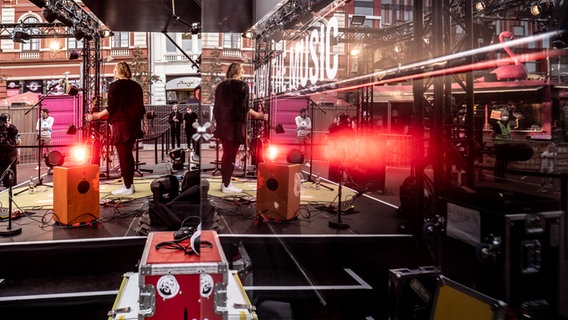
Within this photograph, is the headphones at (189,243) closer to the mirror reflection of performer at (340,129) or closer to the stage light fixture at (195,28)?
the mirror reflection of performer at (340,129)

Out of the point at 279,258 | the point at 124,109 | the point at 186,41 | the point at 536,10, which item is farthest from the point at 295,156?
the point at 186,41

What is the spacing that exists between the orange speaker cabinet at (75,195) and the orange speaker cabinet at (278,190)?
1945mm

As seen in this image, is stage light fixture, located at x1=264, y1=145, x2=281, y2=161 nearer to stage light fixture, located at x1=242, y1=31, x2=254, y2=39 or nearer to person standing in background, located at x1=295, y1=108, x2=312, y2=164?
person standing in background, located at x1=295, y1=108, x2=312, y2=164

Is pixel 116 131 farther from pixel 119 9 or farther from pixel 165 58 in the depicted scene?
pixel 165 58

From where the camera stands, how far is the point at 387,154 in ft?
3.79

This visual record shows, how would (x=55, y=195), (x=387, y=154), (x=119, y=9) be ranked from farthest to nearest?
(x=119, y=9) → (x=55, y=195) → (x=387, y=154)

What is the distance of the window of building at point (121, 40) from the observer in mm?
6013

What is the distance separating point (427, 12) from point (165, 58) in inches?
208

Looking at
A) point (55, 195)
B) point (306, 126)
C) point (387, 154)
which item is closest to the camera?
point (387, 154)

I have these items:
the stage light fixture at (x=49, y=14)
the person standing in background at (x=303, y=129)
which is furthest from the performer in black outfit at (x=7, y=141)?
the person standing in background at (x=303, y=129)

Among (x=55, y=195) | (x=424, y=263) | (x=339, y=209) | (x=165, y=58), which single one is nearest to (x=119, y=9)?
(x=165, y=58)

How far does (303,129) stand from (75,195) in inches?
91.2

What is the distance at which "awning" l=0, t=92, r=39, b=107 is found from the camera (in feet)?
17.5

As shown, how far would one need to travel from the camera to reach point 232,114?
4.22ft
